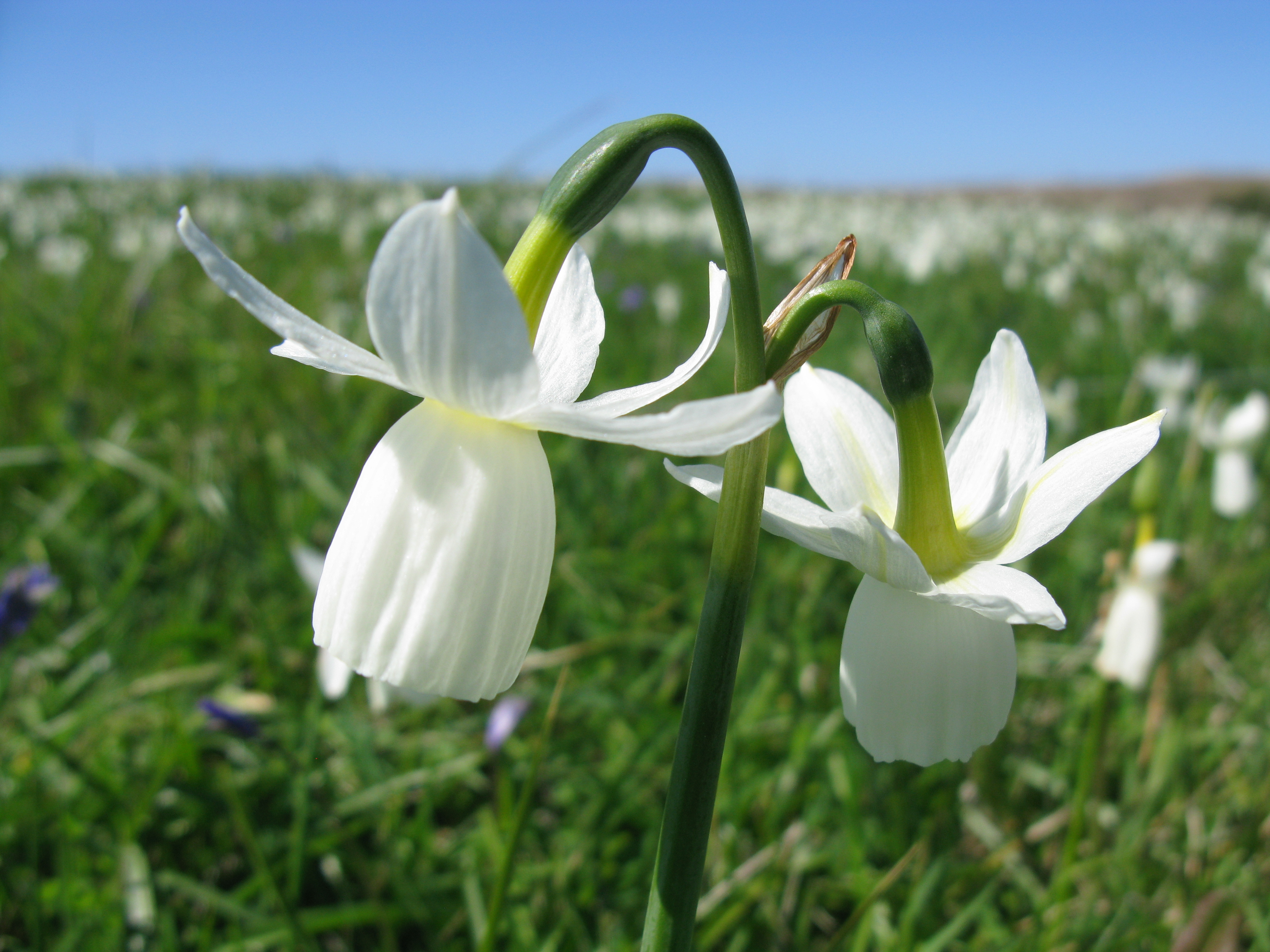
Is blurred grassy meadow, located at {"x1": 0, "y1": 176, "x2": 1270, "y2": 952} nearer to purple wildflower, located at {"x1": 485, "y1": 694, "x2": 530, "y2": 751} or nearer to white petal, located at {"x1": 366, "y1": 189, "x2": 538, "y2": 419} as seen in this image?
purple wildflower, located at {"x1": 485, "y1": 694, "x2": 530, "y2": 751}

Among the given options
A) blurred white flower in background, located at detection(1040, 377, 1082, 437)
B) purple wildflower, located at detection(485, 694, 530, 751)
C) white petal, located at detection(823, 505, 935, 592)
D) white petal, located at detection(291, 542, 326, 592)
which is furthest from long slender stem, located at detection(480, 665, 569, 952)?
blurred white flower in background, located at detection(1040, 377, 1082, 437)

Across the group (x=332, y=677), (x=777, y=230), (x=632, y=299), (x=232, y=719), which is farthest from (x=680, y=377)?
(x=777, y=230)

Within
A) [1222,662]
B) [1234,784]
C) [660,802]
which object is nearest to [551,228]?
[660,802]

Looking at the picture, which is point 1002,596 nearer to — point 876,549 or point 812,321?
point 876,549

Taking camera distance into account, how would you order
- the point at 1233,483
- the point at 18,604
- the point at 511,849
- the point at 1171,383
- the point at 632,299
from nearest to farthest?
the point at 511,849 < the point at 18,604 < the point at 1233,483 < the point at 1171,383 < the point at 632,299

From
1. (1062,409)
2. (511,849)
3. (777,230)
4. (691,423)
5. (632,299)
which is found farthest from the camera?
(777,230)
